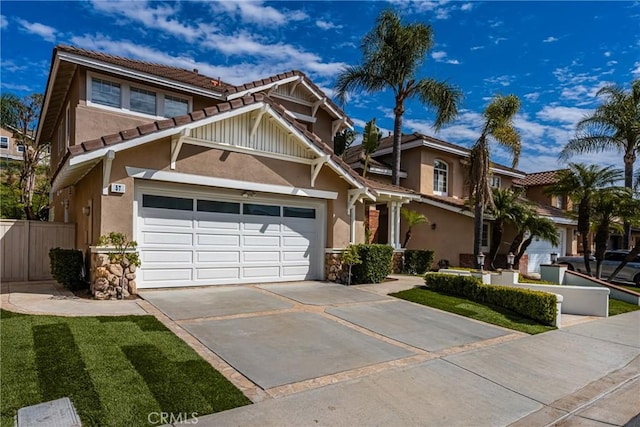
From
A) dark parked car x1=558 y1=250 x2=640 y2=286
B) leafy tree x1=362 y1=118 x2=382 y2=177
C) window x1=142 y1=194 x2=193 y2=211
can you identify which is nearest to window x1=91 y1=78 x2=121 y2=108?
window x1=142 y1=194 x2=193 y2=211

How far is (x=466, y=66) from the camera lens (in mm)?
15672

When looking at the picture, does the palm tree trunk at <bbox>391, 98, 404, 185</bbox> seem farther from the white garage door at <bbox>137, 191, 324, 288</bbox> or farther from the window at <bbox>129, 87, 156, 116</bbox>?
the window at <bbox>129, 87, 156, 116</bbox>

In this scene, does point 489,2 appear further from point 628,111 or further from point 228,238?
point 628,111

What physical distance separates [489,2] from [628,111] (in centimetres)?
1610

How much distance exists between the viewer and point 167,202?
10.1 m

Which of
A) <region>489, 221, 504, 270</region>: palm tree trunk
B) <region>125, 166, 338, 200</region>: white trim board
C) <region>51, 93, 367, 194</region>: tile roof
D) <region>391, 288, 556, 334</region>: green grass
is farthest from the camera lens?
<region>489, 221, 504, 270</region>: palm tree trunk

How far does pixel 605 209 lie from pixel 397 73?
11166 millimetres

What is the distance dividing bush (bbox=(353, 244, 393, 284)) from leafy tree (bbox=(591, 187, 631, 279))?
430 inches

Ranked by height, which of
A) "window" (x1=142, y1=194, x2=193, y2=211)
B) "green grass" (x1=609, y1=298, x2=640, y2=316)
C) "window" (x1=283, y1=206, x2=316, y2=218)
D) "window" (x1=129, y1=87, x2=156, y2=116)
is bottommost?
"green grass" (x1=609, y1=298, x2=640, y2=316)

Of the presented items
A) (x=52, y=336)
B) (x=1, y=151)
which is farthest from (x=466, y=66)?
(x=1, y=151)

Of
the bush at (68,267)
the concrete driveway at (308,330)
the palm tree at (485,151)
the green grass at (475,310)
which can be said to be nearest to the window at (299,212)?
the concrete driveway at (308,330)

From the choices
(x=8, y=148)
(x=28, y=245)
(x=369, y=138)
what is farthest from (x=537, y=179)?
(x=8, y=148)

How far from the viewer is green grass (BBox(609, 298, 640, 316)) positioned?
11.2 m

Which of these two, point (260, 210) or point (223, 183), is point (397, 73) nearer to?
point (260, 210)
